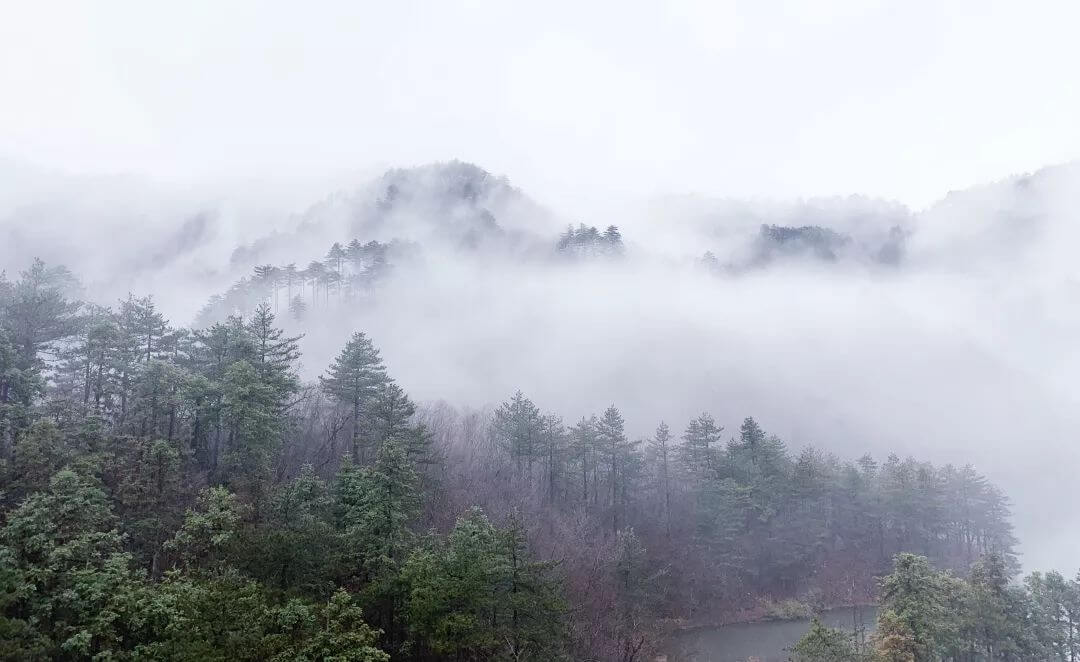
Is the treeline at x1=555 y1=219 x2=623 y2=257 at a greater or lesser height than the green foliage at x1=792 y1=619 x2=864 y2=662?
greater

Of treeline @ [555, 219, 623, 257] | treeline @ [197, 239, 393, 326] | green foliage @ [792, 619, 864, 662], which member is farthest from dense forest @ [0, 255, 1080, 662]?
treeline @ [555, 219, 623, 257]


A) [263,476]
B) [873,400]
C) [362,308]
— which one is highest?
[362,308]

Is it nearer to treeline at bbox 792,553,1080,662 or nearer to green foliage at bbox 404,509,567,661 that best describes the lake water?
treeline at bbox 792,553,1080,662

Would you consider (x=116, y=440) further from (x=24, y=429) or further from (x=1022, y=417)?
(x=1022, y=417)

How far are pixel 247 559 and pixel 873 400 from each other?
157m

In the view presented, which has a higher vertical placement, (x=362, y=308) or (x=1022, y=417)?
(x=362, y=308)

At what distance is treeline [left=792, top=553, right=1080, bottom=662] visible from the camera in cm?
3466

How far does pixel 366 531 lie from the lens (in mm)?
31547

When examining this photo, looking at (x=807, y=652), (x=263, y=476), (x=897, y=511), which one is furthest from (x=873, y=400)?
(x=263, y=476)

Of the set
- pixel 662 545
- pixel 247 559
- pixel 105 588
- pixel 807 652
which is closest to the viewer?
pixel 105 588

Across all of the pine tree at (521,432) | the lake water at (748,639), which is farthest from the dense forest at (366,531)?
the lake water at (748,639)

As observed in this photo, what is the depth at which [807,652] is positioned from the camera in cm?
3162

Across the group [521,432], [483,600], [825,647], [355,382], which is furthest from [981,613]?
Answer: [355,382]

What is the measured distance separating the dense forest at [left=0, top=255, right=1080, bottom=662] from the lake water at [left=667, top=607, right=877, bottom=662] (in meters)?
2.26
